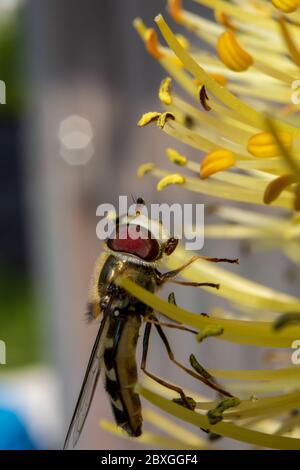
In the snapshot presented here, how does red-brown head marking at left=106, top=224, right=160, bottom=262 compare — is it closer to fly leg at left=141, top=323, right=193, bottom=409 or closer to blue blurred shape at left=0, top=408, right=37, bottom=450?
fly leg at left=141, top=323, right=193, bottom=409

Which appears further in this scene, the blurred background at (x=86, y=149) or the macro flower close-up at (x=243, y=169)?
the blurred background at (x=86, y=149)

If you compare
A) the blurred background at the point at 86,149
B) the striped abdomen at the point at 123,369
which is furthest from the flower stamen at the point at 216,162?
the blurred background at the point at 86,149

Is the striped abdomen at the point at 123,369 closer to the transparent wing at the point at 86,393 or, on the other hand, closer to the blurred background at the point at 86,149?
the transparent wing at the point at 86,393

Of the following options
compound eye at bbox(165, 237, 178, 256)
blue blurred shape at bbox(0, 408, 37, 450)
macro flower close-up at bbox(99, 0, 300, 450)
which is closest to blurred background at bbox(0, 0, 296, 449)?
blue blurred shape at bbox(0, 408, 37, 450)

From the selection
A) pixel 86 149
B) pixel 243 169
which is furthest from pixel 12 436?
pixel 86 149

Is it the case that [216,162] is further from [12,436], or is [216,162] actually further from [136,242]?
[12,436]

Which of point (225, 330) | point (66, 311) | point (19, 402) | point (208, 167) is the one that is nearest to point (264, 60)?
point (208, 167)
